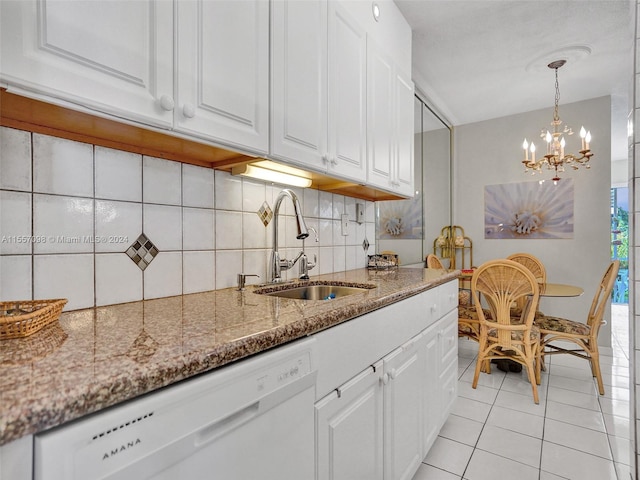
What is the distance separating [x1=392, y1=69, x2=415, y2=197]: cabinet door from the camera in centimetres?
214

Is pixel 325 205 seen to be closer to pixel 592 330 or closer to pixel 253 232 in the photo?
pixel 253 232

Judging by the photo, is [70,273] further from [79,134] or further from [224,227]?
[224,227]

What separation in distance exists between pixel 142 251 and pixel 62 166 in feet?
1.11

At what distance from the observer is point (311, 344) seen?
87cm

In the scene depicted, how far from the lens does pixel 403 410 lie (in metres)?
1.37

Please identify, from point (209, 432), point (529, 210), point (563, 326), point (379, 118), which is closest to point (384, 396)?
point (209, 432)

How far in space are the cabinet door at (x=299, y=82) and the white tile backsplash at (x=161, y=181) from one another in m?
0.38

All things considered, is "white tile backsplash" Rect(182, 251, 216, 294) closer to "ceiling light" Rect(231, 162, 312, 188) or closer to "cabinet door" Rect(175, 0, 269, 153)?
"ceiling light" Rect(231, 162, 312, 188)

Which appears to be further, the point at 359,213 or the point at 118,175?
the point at 359,213

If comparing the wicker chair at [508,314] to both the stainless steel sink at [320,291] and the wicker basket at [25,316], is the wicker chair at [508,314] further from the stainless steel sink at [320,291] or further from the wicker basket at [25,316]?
the wicker basket at [25,316]

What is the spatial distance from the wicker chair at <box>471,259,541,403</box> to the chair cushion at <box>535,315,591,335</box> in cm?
13

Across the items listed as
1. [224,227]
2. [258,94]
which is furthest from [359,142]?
[224,227]

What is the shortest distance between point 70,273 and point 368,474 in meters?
1.15

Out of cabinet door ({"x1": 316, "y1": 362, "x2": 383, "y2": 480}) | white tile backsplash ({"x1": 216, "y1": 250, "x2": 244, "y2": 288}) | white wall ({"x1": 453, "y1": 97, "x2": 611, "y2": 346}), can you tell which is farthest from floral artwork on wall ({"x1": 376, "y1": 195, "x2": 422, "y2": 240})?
cabinet door ({"x1": 316, "y1": 362, "x2": 383, "y2": 480})
